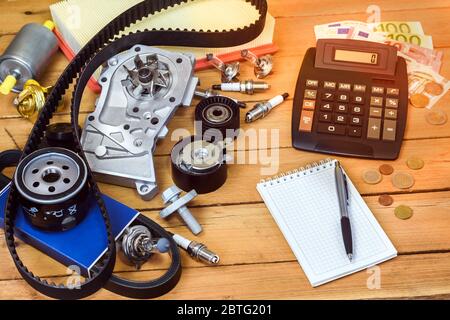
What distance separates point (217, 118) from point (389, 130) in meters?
0.28

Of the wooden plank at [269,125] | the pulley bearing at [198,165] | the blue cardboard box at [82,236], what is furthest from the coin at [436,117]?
the blue cardboard box at [82,236]

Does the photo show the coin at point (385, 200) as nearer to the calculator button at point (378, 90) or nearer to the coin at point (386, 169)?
the coin at point (386, 169)

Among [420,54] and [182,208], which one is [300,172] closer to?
[182,208]

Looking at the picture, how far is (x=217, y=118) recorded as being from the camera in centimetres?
110

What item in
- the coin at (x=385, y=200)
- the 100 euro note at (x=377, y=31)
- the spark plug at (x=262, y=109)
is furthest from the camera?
the 100 euro note at (x=377, y=31)

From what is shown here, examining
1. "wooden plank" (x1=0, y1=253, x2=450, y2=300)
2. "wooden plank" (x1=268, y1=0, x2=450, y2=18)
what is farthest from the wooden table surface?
"wooden plank" (x1=268, y1=0, x2=450, y2=18)

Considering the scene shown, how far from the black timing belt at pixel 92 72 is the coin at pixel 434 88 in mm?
320

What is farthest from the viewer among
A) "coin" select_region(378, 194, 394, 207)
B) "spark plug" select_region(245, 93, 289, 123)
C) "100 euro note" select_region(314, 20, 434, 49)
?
"100 euro note" select_region(314, 20, 434, 49)

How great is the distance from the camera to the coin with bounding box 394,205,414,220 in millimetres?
1011

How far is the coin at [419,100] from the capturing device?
1159mm

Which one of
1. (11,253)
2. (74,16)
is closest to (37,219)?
(11,253)

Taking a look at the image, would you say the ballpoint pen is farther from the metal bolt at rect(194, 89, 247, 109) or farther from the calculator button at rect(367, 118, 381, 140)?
the metal bolt at rect(194, 89, 247, 109)

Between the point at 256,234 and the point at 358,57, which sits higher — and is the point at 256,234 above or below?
below

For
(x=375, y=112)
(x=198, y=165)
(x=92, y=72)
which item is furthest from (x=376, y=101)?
(x=92, y=72)
